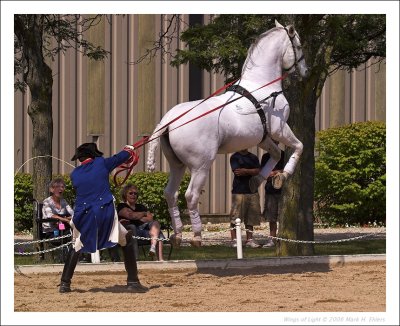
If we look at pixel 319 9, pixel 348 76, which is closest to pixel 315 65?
pixel 319 9

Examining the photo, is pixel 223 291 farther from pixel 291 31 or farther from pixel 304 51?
pixel 304 51

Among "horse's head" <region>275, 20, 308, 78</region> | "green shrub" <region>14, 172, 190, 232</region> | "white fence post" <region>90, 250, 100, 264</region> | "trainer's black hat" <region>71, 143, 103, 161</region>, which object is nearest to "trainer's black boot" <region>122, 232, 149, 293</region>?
"trainer's black hat" <region>71, 143, 103, 161</region>

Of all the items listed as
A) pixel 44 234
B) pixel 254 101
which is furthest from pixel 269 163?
pixel 44 234

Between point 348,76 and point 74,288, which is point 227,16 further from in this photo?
point 348,76

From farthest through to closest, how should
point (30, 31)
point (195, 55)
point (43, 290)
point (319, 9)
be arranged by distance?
point (195, 55)
point (30, 31)
point (319, 9)
point (43, 290)

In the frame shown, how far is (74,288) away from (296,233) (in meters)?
4.34

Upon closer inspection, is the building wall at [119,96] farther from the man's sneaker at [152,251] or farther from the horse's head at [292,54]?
the horse's head at [292,54]

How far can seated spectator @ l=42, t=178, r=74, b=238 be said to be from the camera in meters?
16.1

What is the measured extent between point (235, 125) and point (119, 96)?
1200cm

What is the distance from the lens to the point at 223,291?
13820mm

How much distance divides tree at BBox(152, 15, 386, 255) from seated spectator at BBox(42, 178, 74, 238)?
10.3ft

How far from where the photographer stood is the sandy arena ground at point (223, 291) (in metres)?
12.6

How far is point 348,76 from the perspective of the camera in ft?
91.7

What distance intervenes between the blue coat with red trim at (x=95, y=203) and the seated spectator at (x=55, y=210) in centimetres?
245
